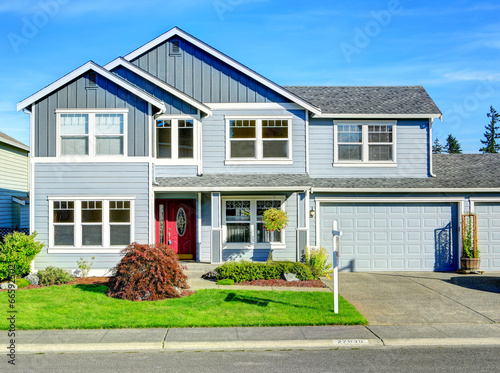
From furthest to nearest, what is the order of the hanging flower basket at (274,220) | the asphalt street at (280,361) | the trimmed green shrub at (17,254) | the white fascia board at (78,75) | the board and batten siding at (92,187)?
the hanging flower basket at (274,220) < the board and batten siding at (92,187) < the white fascia board at (78,75) < the trimmed green shrub at (17,254) < the asphalt street at (280,361)

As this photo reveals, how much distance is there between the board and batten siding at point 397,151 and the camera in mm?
18203

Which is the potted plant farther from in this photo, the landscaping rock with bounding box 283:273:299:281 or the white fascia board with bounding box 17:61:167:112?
the white fascia board with bounding box 17:61:167:112

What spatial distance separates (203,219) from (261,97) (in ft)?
16.3

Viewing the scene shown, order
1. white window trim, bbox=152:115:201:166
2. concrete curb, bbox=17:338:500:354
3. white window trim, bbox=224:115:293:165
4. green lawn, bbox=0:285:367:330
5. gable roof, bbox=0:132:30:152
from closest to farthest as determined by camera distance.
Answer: concrete curb, bbox=17:338:500:354, green lawn, bbox=0:285:367:330, white window trim, bbox=152:115:201:166, white window trim, bbox=224:115:293:165, gable roof, bbox=0:132:30:152

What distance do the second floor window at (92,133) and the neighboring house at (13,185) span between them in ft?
32.8

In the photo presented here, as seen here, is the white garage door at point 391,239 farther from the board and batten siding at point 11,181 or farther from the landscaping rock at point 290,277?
the board and batten siding at point 11,181

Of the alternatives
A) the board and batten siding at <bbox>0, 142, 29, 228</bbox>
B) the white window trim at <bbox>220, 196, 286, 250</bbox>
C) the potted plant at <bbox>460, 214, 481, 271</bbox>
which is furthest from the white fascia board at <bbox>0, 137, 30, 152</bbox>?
the potted plant at <bbox>460, 214, 481, 271</bbox>

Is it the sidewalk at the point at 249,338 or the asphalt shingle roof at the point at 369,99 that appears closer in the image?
the sidewalk at the point at 249,338

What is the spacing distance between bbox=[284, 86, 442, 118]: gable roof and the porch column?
5192 mm

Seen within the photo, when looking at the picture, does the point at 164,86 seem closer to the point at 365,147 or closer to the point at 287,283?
the point at 365,147

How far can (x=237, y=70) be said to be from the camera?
58.4 feet

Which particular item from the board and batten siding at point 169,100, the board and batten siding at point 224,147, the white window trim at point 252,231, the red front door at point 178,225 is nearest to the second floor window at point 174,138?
the board and batten siding at point 169,100

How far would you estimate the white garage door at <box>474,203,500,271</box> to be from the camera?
17812 mm

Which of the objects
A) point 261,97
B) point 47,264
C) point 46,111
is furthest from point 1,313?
point 261,97
